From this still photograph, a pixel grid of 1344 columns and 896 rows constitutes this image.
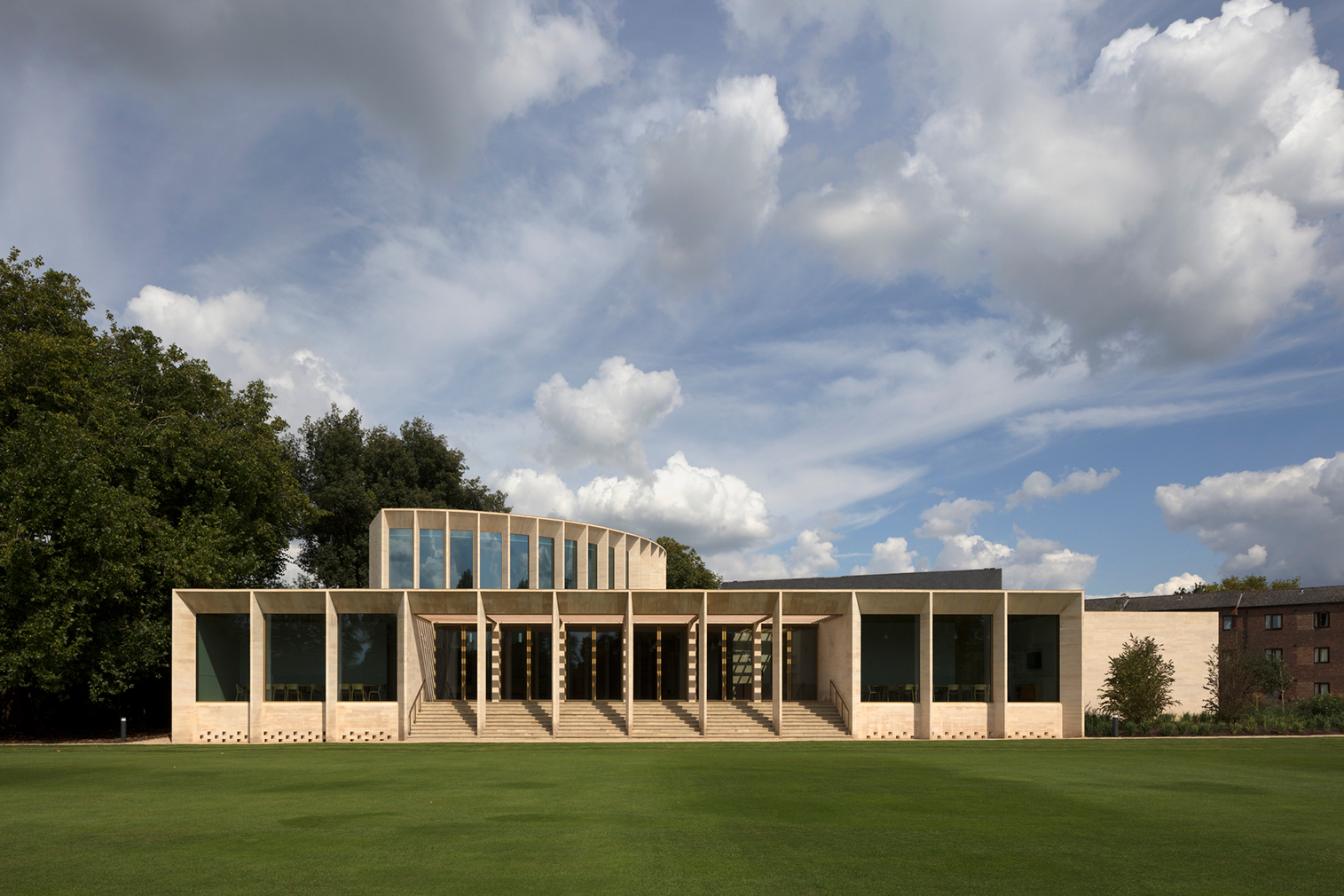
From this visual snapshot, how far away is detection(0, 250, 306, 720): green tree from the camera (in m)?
30.2

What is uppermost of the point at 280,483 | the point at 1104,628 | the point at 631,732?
the point at 280,483

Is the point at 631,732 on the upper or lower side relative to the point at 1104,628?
lower

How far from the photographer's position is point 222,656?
33312 millimetres

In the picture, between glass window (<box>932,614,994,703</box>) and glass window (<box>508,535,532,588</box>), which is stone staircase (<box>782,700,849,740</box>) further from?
glass window (<box>508,535,532,588</box>)

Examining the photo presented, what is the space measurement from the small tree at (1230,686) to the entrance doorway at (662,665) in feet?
75.4

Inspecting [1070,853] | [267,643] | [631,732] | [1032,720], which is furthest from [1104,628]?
[267,643]

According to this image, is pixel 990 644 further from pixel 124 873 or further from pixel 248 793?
pixel 124 873

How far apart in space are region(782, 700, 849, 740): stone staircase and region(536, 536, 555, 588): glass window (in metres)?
14.8

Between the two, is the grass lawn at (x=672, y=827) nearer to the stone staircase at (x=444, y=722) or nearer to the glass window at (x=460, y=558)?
the stone staircase at (x=444, y=722)

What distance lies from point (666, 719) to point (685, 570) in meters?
40.3

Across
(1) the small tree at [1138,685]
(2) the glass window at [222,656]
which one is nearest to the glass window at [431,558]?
(2) the glass window at [222,656]

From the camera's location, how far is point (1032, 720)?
33688 millimetres

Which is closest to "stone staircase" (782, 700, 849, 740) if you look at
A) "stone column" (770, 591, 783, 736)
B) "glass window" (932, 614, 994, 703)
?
"stone column" (770, 591, 783, 736)

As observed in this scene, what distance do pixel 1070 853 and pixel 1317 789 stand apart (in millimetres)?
10134
